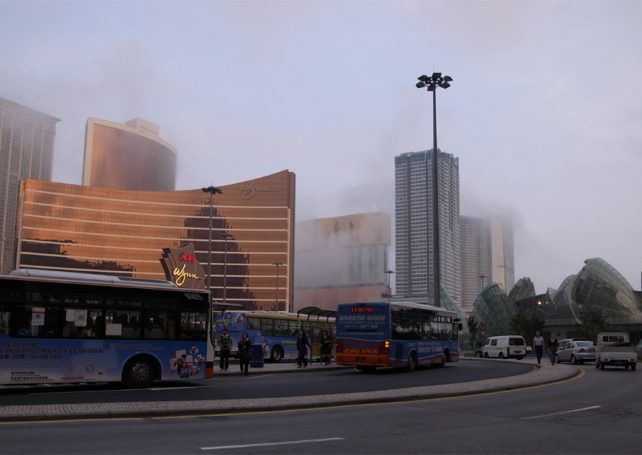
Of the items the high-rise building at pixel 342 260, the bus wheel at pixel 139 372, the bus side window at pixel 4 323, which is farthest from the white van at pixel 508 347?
the high-rise building at pixel 342 260

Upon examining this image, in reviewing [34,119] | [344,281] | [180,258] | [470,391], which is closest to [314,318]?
[470,391]

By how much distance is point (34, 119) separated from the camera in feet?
598

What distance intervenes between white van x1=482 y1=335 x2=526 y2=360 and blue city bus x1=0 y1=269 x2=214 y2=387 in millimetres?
34964

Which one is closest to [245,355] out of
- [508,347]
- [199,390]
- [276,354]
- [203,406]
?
[199,390]

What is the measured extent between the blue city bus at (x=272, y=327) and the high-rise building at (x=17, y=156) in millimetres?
144411

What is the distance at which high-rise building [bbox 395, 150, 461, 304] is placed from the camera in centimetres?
13375

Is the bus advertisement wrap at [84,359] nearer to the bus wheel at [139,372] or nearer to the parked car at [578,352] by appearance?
the bus wheel at [139,372]

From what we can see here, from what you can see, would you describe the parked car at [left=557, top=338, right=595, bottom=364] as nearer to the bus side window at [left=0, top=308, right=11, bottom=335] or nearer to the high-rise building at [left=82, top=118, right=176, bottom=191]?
the bus side window at [left=0, top=308, right=11, bottom=335]

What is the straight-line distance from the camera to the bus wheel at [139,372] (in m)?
17.6

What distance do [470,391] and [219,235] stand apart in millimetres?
136737

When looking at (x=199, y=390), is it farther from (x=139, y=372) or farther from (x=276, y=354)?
(x=276, y=354)

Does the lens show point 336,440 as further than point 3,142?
No

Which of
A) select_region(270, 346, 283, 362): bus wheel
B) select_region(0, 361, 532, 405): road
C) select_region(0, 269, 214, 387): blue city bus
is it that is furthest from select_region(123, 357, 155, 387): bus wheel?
select_region(270, 346, 283, 362): bus wheel

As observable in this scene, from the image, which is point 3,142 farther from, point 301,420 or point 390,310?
point 301,420
